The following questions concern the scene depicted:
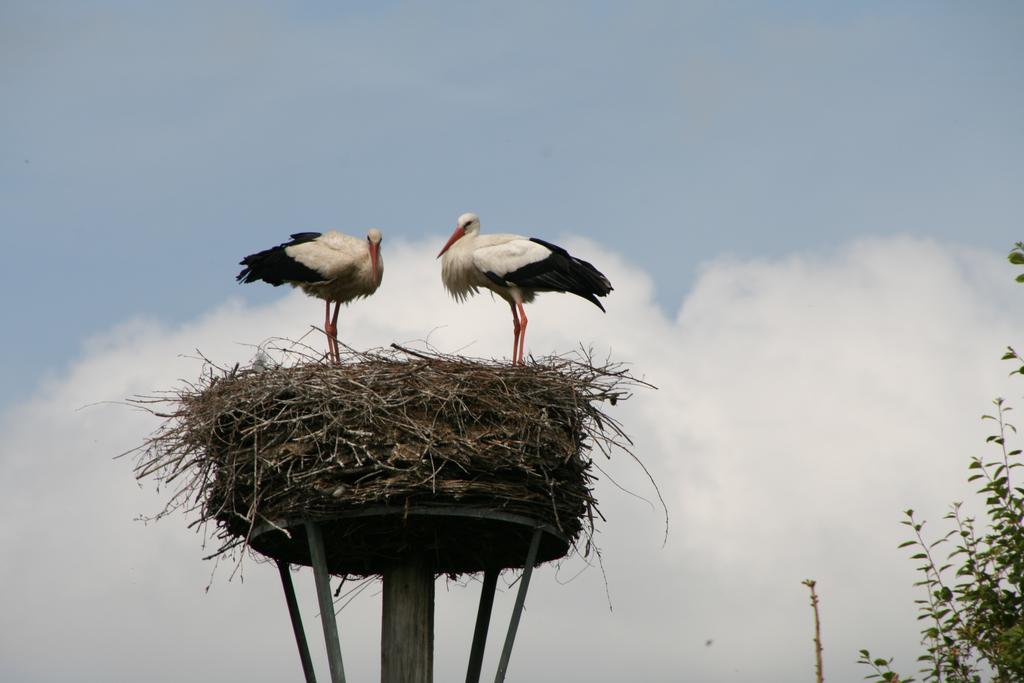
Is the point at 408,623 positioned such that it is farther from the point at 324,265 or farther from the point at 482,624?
the point at 324,265

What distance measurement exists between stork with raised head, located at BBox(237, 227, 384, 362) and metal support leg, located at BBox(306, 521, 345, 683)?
4033 mm

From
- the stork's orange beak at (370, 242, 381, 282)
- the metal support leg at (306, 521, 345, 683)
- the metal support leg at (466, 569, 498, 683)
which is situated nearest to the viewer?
the metal support leg at (306, 521, 345, 683)

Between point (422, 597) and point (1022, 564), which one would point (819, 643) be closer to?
point (1022, 564)

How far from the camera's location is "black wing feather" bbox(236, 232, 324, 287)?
1180 cm

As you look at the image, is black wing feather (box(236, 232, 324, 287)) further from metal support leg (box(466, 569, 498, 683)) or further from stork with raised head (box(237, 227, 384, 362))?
metal support leg (box(466, 569, 498, 683))

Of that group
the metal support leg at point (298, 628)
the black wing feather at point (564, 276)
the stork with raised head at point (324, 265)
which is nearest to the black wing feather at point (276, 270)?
the stork with raised head at point (324, 265)

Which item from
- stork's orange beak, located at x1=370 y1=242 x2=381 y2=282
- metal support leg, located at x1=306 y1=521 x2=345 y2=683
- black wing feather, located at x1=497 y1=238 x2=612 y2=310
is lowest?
metal support leg, located at x1=306 y1=521 x2=345 y2=683

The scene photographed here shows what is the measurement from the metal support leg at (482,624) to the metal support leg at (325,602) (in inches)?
45.6

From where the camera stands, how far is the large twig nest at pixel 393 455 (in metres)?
7.77

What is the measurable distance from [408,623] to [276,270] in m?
4.52

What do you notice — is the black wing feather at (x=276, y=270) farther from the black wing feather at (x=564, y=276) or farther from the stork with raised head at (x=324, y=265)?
the black wing feather at (x=564, y=276)

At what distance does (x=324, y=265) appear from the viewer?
11766 mm

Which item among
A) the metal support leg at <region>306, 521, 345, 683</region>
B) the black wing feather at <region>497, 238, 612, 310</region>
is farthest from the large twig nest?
the black wing feather at <region>497, 238, 612, 310</region>

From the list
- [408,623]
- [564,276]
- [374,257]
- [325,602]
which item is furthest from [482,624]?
[374,257]
